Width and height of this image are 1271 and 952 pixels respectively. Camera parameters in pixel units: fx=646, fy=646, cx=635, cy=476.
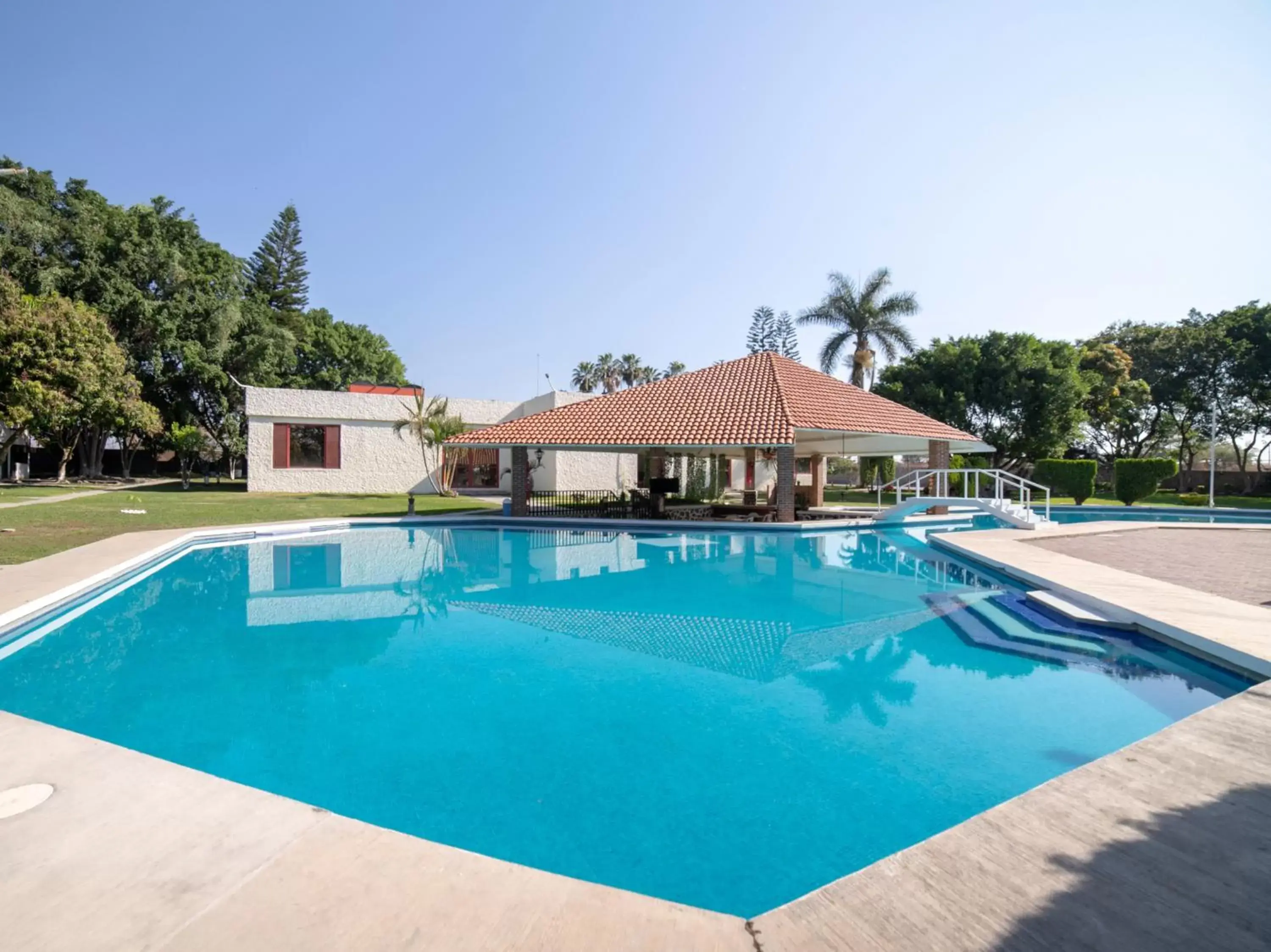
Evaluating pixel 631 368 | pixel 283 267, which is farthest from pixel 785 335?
pixel 283 267

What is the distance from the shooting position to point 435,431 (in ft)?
88.8

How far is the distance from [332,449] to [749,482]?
21010 mm

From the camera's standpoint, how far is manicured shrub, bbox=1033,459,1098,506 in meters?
28.7

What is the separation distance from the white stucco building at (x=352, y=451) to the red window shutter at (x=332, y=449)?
0.09ft

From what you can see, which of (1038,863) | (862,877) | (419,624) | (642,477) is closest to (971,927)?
(862,877)

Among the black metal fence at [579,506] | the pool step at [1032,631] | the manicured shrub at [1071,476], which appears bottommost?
the pool step at [1032,631]

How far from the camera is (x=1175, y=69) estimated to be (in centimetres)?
Result: 995

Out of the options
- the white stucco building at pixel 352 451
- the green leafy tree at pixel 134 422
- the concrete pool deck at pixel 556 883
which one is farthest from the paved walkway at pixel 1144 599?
the green leafy tree at pixel 134 422

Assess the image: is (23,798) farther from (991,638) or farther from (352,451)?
(352,451)

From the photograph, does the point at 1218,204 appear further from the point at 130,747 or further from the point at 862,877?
the point at 130,747

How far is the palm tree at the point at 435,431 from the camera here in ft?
89.8

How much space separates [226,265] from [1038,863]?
157 ft

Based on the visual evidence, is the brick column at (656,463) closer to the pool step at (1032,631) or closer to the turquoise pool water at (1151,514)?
the turquoise pool water at (1151,514)

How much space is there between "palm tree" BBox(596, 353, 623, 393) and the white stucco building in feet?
130
